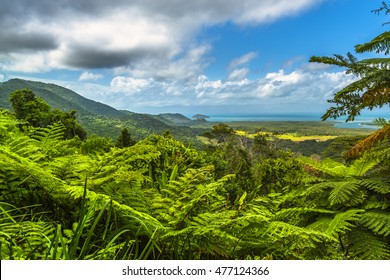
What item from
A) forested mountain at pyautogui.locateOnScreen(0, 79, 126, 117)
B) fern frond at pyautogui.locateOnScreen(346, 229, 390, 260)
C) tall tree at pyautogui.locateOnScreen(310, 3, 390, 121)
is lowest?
fern frond at pyautogui.locateOnScreen(346, 229, 390, 260)

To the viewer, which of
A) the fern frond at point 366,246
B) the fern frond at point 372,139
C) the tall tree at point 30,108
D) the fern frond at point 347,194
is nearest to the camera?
the fern frond at point 366,246

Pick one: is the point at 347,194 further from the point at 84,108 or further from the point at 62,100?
the point at 62,100

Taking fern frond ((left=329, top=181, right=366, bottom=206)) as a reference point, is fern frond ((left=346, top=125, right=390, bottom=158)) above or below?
above

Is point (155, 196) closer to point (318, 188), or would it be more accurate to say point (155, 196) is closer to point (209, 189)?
point (209, 189)

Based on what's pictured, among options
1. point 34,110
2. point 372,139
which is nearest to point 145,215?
point 372,139

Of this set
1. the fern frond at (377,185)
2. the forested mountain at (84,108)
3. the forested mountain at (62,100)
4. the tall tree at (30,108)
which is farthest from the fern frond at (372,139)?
the forested mountain at (62,100)

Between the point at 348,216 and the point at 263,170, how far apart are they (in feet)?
58.4

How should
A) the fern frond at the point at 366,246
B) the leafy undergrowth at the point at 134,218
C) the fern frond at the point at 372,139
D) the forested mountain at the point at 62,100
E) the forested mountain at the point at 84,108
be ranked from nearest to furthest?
the leafy undergrowth at the point at 134,218, the fern frond at the point at 366,246, the fern frond at the point at 372,139, the forested mountain at the point at 84,108, the forested mountain at the point at 62,100

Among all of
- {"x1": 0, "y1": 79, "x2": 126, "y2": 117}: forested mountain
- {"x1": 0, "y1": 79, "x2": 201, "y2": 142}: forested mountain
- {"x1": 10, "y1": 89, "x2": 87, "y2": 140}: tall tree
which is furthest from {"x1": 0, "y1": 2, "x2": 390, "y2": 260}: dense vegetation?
{"x1": 0, "y1": 79, "x2": 126, "y2": 117}: forested mountain

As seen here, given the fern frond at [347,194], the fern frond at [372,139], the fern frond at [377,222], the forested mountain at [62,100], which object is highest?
the forested mountain at [62,100]

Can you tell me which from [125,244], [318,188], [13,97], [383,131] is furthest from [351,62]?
[13,97]

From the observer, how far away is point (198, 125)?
4719 centimetres

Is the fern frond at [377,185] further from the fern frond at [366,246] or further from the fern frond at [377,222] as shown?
the fern frond at [366,246]

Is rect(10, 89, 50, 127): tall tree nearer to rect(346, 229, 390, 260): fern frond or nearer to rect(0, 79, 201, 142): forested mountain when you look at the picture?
rect(346, 229, 390, 260): fern frond
